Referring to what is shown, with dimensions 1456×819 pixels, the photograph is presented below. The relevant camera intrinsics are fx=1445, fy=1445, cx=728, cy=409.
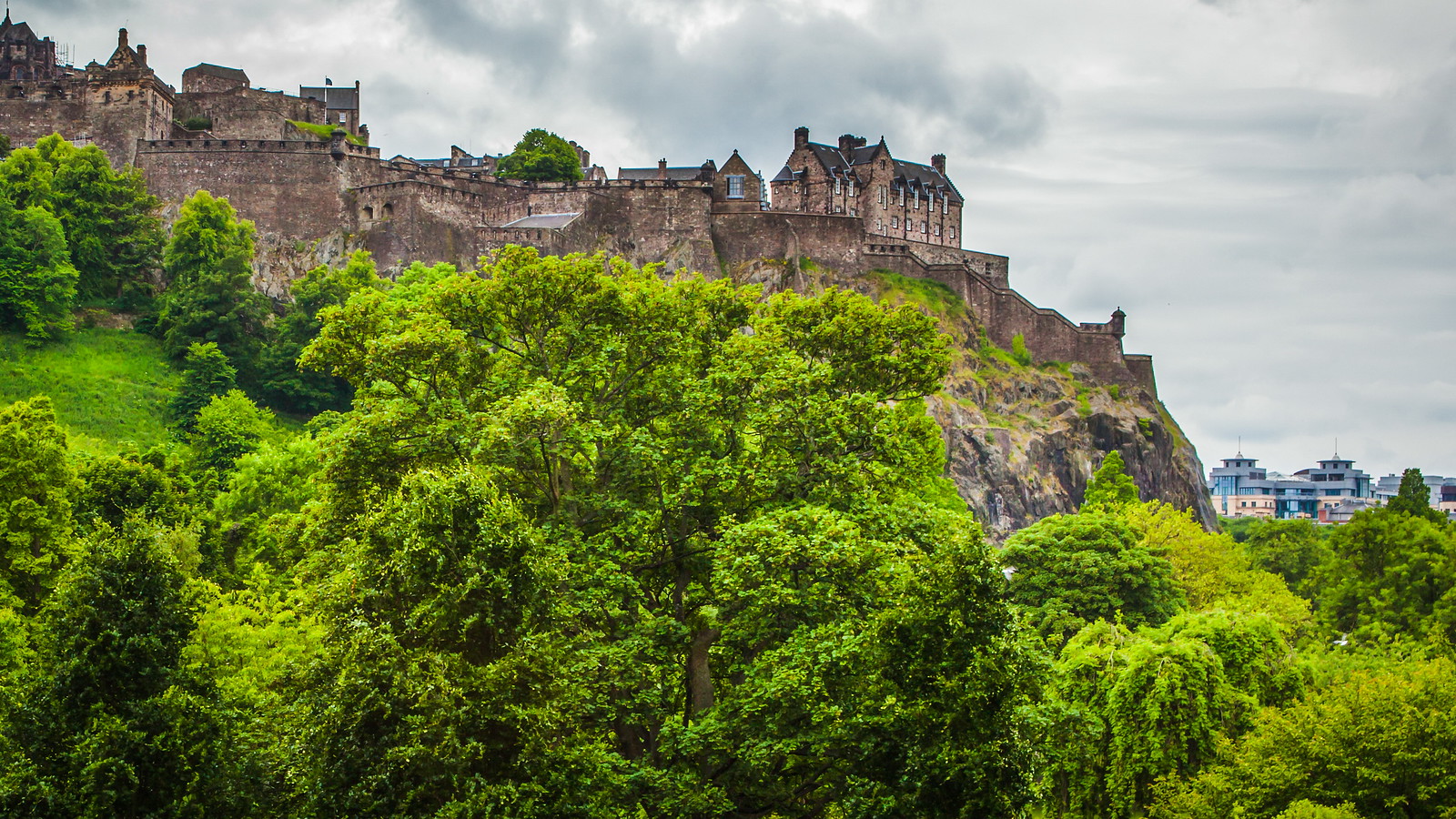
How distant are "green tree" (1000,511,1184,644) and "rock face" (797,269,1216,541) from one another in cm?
2450

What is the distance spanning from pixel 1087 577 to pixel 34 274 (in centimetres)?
4543

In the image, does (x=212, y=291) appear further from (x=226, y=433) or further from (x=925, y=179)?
(x=925, y=179)

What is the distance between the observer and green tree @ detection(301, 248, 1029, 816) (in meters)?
18.5

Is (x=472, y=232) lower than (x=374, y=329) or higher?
higher

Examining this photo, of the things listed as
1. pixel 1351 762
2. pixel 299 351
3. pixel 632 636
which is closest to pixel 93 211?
pixel 299 351

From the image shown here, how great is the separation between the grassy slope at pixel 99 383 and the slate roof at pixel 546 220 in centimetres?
1768

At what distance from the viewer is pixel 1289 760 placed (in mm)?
24250

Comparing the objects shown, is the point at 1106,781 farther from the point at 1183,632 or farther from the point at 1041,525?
the point at 1041,525

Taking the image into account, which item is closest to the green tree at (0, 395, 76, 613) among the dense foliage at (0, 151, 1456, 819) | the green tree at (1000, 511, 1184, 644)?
the dense foliage at (0, 151, 1456, 819)

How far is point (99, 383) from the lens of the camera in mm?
58344

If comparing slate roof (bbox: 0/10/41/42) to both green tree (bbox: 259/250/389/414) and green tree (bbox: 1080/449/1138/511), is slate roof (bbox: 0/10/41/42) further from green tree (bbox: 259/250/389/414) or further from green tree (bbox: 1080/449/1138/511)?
green tree (bbox: 1080/449/1138/511)

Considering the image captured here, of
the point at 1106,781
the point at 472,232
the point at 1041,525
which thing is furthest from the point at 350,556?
the point at 472,232

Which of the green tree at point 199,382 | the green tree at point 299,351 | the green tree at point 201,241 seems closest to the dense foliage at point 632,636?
the green tree at point 199,382

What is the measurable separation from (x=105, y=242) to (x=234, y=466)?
2107 centimetres
